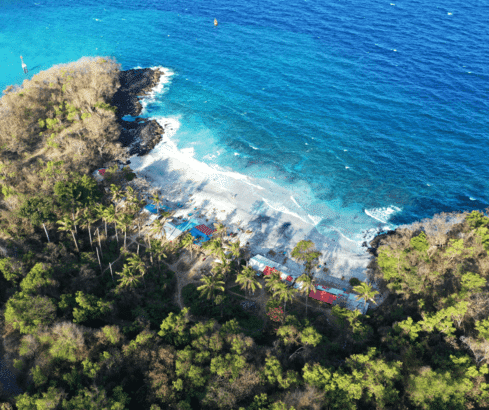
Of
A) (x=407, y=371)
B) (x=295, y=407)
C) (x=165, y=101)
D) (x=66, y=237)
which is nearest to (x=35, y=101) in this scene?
(x=165, y=101)

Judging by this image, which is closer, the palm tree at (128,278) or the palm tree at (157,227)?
the palm tree at (128,278)

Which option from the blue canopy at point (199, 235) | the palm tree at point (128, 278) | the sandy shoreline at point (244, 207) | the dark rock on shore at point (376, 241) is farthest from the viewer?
the blue canopy at point (199, 235)

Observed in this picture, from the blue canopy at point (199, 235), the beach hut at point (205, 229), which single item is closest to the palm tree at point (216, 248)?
the blue canopy at point (199, 235)

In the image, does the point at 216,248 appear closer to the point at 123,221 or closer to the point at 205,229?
the point at 205,229

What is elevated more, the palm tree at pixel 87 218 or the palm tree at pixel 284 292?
the palm tree at pixel 87 218

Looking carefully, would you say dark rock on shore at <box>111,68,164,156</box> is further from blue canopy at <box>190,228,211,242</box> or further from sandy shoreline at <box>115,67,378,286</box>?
blue canopy at <box>190,228,211,242</box>

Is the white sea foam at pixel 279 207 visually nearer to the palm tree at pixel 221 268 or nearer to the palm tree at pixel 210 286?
the palm tree at pixel 221 268
